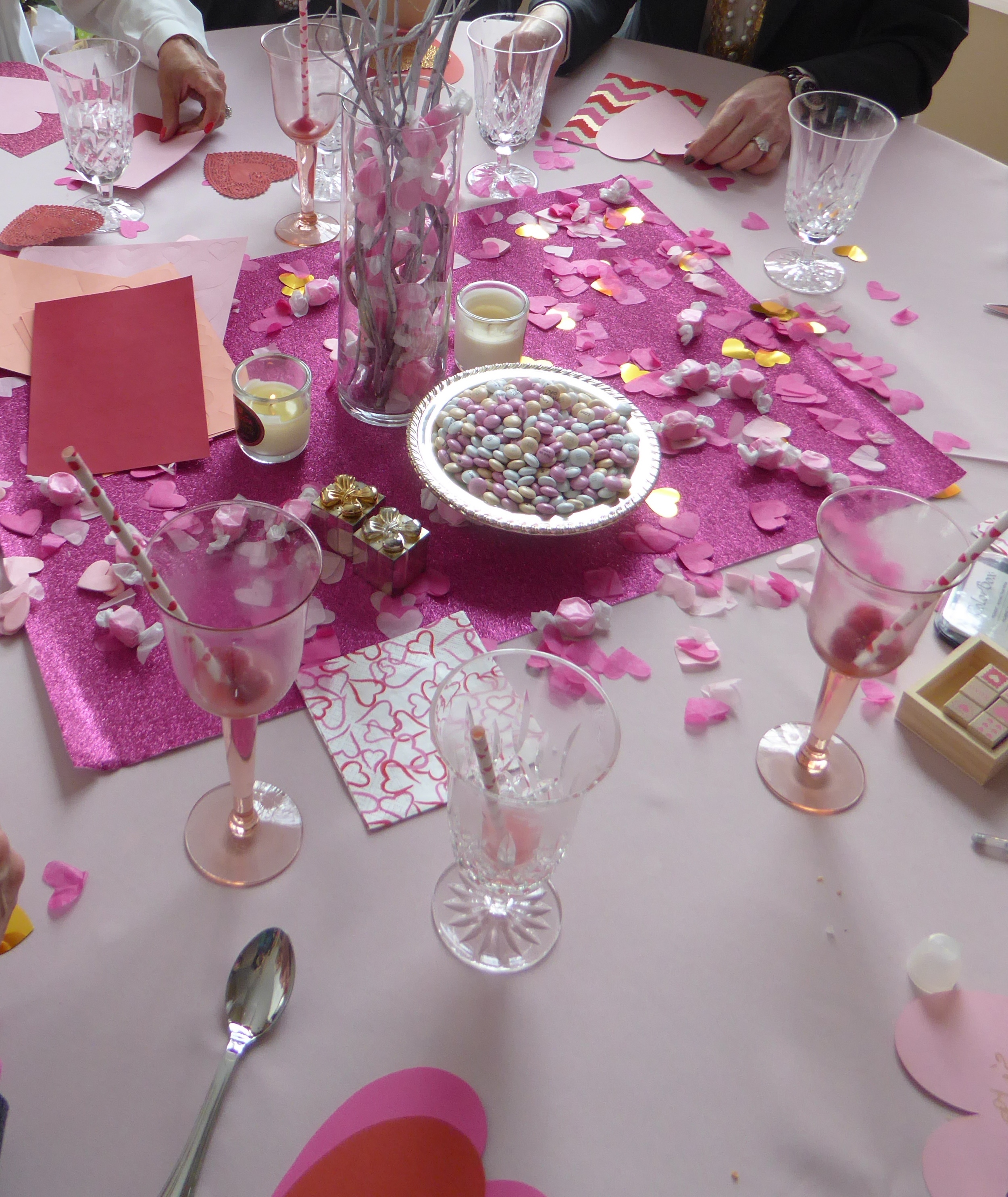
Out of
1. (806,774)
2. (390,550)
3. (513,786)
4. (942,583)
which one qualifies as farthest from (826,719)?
(390,550)

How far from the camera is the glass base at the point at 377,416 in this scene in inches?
42.2

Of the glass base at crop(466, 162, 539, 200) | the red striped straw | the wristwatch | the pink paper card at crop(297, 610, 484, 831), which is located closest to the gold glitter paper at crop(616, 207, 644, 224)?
the glass base at crop(466, 162, 539, 200)

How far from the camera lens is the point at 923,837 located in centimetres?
76

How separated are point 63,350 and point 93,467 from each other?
185 mm

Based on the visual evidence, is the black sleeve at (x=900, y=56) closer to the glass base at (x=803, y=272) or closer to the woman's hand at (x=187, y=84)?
the glass base at (x=803, y=272)

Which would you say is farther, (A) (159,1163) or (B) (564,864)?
(B) (564,864)

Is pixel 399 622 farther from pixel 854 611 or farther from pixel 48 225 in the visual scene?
pixel 48 225

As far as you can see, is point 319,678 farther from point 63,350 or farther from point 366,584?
point 63,350

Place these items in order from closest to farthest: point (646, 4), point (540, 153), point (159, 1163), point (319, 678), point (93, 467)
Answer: point (159, 1163)
point (319, 678)
point (93, 467)
point (540, 153)
point (646, 4)

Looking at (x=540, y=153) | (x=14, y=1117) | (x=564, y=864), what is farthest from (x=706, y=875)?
(x=540, y=153)

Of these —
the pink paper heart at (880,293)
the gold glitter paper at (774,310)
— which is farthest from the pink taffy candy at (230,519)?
the pink paper heart at (880,293)

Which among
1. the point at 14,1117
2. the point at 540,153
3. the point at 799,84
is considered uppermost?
the point at 799,84

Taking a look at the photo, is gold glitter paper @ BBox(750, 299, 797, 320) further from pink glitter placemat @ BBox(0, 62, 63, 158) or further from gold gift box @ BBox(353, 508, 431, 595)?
pink glitter placemat @ BBox(0, 62, 63, 158)

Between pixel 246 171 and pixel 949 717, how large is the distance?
121 centimetres
